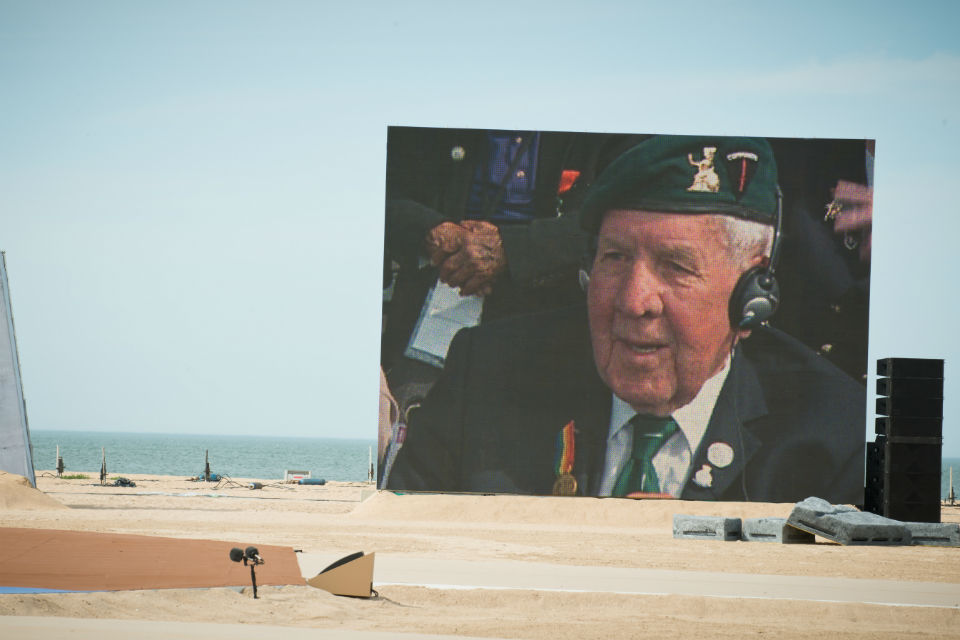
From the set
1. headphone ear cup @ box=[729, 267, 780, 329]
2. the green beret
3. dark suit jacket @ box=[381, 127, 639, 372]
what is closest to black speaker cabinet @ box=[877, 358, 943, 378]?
headphone ear cup @ box=[729, 267, 780, 329]

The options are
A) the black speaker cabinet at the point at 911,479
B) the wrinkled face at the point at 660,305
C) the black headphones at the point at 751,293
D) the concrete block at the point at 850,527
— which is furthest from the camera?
the black headphones at the point at 751,293

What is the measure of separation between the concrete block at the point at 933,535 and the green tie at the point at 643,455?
20.5 feet

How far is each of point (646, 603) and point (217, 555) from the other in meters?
5.21

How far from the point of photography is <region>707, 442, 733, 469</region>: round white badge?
28.4 meters

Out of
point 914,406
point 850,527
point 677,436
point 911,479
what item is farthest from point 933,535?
point 677,436

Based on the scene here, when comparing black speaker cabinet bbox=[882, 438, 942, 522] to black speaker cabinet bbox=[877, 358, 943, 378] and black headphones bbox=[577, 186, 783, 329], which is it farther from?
black headphones bbox=[577, 186, 783, 329]

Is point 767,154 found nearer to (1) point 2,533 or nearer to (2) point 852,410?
(2) point 852,410

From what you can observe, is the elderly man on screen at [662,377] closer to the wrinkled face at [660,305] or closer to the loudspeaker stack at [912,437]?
the wrinkled face at [660,305]

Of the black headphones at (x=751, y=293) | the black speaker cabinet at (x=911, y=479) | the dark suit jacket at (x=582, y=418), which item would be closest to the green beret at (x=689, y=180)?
the black headphones at (x=751, y=293)

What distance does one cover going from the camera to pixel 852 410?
28734 mm

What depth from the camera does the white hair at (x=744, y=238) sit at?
1126 inches

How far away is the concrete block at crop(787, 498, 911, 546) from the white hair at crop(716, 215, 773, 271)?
687cm

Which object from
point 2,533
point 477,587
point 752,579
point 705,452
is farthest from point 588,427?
point 2,533

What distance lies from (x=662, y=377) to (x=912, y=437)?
5888 mm
